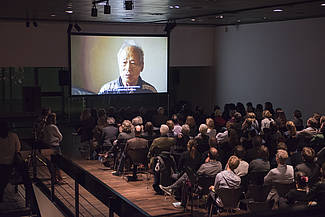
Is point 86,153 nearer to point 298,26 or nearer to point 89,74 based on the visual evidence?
point 89,74

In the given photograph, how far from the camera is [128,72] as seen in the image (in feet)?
54.1

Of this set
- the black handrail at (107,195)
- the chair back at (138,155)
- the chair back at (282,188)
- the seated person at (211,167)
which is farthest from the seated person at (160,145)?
the black handrail at (107,195)

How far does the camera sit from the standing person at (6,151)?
302 inches

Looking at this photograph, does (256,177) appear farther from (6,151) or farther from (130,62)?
(130,62)

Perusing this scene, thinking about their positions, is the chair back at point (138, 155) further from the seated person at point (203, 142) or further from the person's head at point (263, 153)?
the person's head at point (263, 153)

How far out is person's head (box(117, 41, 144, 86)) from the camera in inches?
644

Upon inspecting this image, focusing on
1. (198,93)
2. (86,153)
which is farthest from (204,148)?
(198,93)

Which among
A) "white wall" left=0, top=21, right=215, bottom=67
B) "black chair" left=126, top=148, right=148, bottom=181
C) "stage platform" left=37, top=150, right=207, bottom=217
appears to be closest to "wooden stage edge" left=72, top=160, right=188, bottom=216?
"stage platform" left=37, top=150, right=207, bottom=217

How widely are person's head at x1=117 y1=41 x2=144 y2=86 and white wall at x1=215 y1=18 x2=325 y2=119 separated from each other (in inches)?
136

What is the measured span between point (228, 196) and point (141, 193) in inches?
102

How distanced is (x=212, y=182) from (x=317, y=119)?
14.3ft

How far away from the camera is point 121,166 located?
32.5 feet

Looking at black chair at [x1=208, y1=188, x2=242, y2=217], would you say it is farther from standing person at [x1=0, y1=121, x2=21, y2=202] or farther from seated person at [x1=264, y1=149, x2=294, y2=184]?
standing person at [x1=0, y1=121, x2=21, y2=202]

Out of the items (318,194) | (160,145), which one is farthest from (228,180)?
(160,145)
